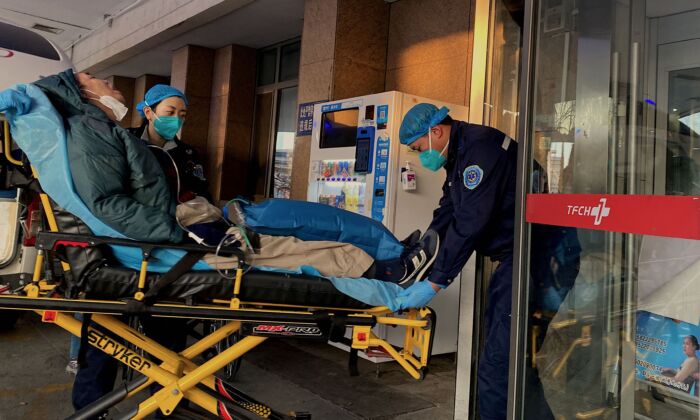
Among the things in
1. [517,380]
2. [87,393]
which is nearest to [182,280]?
[87,393]

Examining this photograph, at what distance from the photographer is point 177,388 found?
234 cm

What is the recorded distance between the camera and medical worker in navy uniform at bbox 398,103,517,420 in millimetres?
2377

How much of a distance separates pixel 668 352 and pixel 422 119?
139 centimetres

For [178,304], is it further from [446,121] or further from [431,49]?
[431,49]

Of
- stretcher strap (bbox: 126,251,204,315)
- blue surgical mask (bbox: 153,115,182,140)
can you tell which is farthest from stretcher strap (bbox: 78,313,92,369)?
blue surgical mask (bbox: 153,115,182,140)

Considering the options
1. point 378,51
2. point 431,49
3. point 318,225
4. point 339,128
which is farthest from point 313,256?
point 378,51

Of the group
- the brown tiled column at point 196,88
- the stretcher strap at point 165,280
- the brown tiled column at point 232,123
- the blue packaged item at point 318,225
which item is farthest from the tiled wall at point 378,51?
the stretcher strap at point 165,280

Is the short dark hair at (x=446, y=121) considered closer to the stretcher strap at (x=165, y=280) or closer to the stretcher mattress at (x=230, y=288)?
the stretcher mattress at (x=230, y=288)

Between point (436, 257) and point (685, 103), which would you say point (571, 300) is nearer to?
point (436, 257)

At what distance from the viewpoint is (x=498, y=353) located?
2.46 m

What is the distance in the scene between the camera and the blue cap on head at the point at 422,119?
2.66m

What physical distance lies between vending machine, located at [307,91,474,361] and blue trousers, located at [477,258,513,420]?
1764mm

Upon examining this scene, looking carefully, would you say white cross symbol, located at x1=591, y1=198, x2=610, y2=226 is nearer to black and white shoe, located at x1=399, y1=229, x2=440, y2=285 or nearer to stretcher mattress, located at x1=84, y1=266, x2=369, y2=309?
black and white shoe, located at x1=399, y1=229, x2=440, y2=285

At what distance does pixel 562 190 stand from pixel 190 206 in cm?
152
